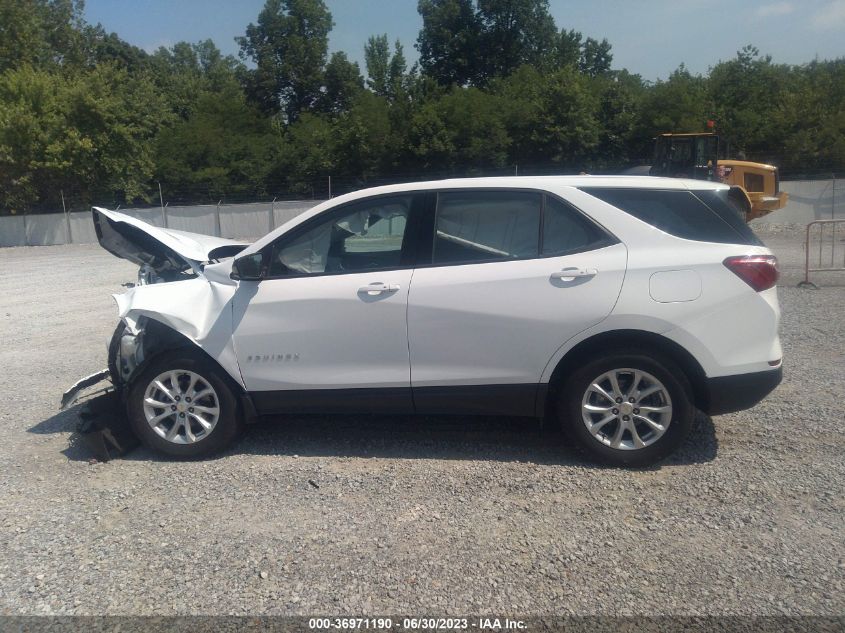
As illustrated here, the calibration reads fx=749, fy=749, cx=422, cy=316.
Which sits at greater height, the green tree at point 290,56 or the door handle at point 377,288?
the green tree at point 290,56

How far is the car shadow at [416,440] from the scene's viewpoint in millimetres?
5293

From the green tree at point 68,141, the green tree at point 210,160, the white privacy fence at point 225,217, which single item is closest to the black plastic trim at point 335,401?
the white privacy fence at point 225,217

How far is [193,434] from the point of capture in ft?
17.7

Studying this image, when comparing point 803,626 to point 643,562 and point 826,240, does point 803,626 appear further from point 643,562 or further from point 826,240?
point 826,240

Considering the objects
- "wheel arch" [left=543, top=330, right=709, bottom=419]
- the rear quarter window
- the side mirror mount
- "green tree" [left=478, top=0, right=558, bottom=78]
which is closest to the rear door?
"wheel arch" [left=543, top=330, right=709, bottom=419]

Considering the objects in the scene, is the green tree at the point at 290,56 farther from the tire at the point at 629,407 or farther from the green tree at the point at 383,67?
the tire at the point at 629,407

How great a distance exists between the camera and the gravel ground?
11.9 ft

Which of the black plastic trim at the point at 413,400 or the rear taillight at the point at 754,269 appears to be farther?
the black plastic trim at the point at 413,400

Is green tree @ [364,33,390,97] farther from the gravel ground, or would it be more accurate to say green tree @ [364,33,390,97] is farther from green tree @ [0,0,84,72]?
the gravel ground

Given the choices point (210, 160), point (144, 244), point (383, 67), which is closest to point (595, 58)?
point (383, 67)

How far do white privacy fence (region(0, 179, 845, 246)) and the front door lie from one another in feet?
80.9

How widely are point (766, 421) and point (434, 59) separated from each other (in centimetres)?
5958

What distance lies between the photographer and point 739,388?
4.89 meters

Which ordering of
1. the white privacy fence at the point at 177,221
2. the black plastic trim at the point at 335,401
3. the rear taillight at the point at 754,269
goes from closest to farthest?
the rear taillight at the point at 754,269
the black plastic trim at the point at 335,401
the white privacy fence at the point at 177,221
